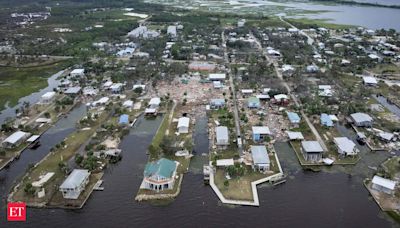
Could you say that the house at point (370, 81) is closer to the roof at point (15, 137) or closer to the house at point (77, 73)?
the house at point (77, 73)

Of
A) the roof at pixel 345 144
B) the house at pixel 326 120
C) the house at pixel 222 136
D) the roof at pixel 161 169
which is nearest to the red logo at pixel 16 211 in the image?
the roof at pixel 161 169

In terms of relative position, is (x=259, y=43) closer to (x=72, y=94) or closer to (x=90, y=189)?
(x=72, y=94)

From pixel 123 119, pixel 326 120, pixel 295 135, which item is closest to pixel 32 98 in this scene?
pixel 123 119

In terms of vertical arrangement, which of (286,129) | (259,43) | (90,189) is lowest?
(90,189)

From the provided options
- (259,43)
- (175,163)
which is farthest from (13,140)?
(259,43)

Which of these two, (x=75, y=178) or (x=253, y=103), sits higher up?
(x=253, y=103)

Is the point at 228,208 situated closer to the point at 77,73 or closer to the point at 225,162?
the point at 225,162

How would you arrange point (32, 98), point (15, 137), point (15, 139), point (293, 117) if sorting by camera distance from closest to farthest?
1. point (15, 139)
2. point (15, 137)
3. point (293, 117)
4. point (32, 98)
